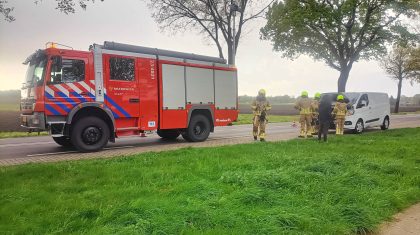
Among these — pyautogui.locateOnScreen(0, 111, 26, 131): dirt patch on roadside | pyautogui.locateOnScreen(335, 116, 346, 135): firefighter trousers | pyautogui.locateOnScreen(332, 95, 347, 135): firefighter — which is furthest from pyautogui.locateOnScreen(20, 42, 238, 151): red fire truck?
pyautogui.locateOnScreen(0, 111, 26, 131): dirt patch on roadside

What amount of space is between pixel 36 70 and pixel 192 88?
5.19 metres

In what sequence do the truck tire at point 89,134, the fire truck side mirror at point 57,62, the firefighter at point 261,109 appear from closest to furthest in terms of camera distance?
the fire truck side mirror at point 57,62 → the truck tire at point 89,134 → the firefighter at point 261,109

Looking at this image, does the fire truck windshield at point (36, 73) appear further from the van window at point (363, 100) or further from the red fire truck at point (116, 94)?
the van window at point (363, 100)

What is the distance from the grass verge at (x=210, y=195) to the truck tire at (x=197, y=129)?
201 inches

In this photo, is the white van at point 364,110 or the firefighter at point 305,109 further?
the white van at point 364,110

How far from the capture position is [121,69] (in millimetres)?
12039

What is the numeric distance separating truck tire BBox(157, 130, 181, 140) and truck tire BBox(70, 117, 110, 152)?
3.47 m

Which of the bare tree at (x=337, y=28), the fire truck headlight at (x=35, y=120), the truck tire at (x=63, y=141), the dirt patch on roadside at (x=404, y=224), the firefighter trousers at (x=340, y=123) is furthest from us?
the bare tree at (x=337, y=28)

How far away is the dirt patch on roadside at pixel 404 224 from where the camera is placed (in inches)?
190

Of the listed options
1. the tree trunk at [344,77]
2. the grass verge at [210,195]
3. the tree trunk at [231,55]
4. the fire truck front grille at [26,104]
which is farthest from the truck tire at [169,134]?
the tree trunk at [344,77]

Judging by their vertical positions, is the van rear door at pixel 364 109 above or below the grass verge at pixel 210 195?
above

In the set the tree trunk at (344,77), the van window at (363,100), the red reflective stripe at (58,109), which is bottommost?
the red reflective stripe at (58,109)

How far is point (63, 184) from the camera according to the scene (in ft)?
20.1

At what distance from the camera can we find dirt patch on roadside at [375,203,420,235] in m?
4.83
